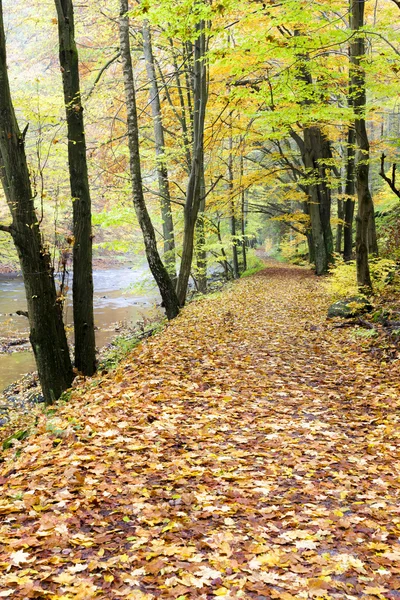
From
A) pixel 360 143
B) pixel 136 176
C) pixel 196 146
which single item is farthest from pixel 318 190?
pixel 136 176

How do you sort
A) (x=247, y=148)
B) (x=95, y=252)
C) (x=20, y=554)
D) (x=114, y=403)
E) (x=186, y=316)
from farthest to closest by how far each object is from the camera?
(x=95, y=252)
(x=247, y=148)
(x=186, y=316)
(x=114, y=403)
(x=20, y=554)

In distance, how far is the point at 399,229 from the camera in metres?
16.7

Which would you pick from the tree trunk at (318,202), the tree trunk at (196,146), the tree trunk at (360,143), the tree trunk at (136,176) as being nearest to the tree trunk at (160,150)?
the tree trunk at (196,146)

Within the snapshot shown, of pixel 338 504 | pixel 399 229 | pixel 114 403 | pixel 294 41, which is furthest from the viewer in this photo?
pixel 399 229

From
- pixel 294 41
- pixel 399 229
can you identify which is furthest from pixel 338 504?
pixel 399 229

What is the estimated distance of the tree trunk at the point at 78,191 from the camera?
7.00 meters

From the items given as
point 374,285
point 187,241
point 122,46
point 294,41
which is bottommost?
point 374,285

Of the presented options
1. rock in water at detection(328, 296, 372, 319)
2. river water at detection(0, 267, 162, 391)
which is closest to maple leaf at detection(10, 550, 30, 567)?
river water at detection(0, 267, 162, 391)

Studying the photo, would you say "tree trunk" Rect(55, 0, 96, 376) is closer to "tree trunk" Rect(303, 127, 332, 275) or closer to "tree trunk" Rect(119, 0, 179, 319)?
"tree trunk" Rect(119, 0, 179, 319)

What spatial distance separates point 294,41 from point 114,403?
23.1 feet

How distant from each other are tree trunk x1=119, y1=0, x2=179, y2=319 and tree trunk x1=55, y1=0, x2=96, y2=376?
216cm

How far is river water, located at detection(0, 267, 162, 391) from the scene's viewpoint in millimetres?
12188

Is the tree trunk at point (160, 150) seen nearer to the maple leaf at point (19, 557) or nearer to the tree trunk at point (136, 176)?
the tree trunk at point (136, 176)

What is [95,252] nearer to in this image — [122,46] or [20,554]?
[122,46]
